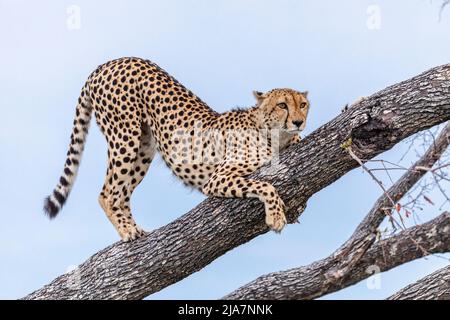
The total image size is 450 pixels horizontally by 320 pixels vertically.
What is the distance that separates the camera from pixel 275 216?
7305 millimetres

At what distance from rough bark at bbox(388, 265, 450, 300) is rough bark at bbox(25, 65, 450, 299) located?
1066 mm

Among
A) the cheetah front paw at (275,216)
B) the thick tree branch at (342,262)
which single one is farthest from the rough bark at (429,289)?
the cheetah front paw at (275,216)

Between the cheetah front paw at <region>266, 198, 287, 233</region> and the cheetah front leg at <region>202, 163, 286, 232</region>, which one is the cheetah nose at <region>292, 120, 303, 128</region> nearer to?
the cheetah front leg at <region>202, 163, 286, 232</region>

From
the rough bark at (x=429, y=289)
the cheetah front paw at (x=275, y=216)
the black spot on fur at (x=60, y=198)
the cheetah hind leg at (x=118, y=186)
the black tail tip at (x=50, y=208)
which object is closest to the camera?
the rough bark at (x=429, y=289)

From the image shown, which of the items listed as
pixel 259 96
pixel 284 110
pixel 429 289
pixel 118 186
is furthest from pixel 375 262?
pixel 118 186

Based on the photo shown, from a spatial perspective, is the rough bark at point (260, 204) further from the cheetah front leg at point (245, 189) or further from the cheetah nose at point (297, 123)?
the cheetah nose at point (297, 123)

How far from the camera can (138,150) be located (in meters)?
8.70

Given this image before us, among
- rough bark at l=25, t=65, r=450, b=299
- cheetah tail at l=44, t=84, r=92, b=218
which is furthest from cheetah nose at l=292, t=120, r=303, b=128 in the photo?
cheetah tail at l=44, t=84, r=92, b=218

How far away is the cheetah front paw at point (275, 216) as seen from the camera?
7.29 meters

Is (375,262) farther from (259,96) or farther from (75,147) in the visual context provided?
(75,147)

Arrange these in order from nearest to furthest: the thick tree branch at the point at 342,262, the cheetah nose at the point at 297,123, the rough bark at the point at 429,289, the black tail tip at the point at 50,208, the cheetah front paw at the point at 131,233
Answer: the thick tree branch at the point at 342,262 < the rough bark at the point at 429,289 < the cheetah nose at the point at 297,123 < the cheetah front paw at the point at 131,233 < the black tail tip at the point at 50,208

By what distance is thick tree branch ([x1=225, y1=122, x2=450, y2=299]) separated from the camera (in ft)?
22.5

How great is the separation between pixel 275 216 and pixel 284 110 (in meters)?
1.03
